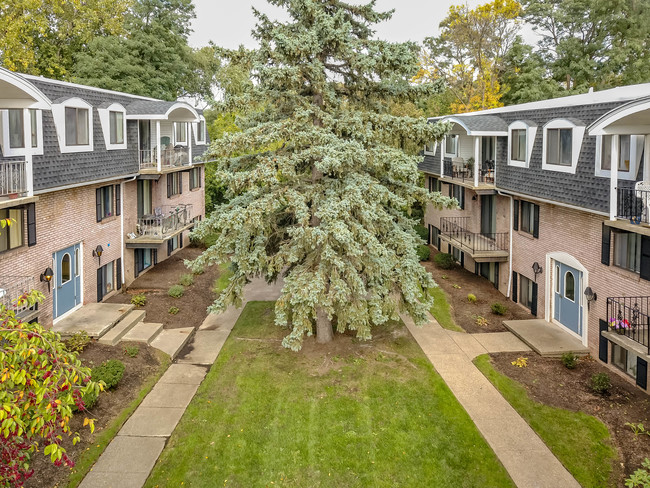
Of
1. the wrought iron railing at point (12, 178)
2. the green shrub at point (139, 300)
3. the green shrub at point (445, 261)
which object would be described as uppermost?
the wrought iron railing at point (12, 178)

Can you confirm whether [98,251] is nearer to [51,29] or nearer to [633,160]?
[633,160]

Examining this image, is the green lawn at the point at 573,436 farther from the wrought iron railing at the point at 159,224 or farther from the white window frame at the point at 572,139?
the wrought iron railing at the point at 159,224

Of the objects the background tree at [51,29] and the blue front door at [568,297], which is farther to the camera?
the background tree at [51,29]

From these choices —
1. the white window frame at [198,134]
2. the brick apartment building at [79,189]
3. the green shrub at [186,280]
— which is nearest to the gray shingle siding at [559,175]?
the brick apartment building at [79,189]

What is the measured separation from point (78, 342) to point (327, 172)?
27.1 ft

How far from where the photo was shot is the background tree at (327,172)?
44.2 feet

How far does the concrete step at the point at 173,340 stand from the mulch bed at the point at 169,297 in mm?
545

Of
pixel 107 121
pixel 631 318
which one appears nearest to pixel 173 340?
pixel 107 121

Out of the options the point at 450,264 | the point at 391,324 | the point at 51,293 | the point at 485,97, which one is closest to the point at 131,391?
the point at 51,293

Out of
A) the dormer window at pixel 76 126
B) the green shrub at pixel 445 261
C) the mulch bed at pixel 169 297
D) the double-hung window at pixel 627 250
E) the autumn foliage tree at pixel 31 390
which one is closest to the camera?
the autumn foliage tree at pixel 31 390

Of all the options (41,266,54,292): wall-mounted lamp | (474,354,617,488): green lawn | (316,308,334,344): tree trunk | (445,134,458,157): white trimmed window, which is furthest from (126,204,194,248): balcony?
(474,354,617,488): green lawn

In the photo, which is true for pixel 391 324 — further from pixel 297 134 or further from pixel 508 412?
pixel 297 134

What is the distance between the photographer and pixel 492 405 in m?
12.4

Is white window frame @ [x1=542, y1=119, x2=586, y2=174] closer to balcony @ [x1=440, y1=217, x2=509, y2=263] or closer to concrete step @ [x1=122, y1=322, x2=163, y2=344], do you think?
balcony @ [x1=440, y1=217, x2=509, y2=263]
